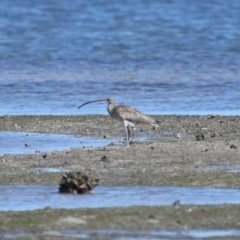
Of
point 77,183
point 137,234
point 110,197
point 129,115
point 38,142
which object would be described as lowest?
point 38,142

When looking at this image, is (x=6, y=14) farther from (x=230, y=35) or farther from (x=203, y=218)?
(x=203, y=218)

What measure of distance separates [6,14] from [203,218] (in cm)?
5033

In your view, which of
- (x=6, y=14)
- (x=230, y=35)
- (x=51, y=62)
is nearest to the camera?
(x=51, y=62)

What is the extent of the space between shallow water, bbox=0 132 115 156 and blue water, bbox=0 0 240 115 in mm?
3184

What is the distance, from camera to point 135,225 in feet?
35.3

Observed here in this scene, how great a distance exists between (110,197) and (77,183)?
39cm

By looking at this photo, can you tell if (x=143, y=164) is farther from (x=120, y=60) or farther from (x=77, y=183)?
(x=120, y=60)

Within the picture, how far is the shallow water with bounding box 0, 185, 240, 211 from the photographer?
1188 centimetres

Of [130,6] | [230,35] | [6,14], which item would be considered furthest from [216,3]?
[230,35]

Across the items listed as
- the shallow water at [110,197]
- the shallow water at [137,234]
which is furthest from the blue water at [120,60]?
the shallow water at [137,234]

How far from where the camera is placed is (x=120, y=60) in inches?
1314

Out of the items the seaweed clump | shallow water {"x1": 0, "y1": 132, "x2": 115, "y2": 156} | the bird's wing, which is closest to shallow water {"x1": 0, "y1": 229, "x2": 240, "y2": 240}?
the seaweed clump

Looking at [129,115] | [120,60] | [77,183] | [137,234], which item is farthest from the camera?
[120,60]

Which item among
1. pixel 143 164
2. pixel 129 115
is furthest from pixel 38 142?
pixel 143 164
